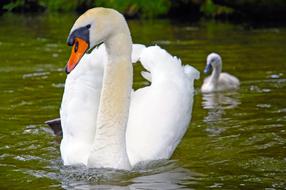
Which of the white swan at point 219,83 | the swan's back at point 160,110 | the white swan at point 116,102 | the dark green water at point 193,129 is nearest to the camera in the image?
the white swan at point 116,102

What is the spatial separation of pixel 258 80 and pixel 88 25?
23.2 ft

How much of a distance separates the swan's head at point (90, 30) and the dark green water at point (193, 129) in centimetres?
112

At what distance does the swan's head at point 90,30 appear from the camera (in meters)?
6.31

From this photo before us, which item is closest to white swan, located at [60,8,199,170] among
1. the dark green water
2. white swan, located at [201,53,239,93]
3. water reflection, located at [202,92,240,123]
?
the dark green water

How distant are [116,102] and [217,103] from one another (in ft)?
15.6

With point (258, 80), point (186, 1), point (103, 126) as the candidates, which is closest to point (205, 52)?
point (258, 80)

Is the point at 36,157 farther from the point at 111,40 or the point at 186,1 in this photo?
the point at 186,1

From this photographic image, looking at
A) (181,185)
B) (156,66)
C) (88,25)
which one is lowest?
(181,185)

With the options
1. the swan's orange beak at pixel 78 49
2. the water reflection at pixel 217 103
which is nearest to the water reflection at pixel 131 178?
the swan's orange beak at pixel 78 49

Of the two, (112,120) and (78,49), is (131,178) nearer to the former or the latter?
(112,120)

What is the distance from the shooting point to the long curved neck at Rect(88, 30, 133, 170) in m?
6.92

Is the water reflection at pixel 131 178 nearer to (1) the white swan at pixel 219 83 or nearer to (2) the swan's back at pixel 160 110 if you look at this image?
(2) the swan's back at pixel 160 110

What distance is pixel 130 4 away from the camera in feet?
105

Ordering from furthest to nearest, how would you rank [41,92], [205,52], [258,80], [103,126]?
[205,52]
[258,80]
[41,92]
[103,126]
